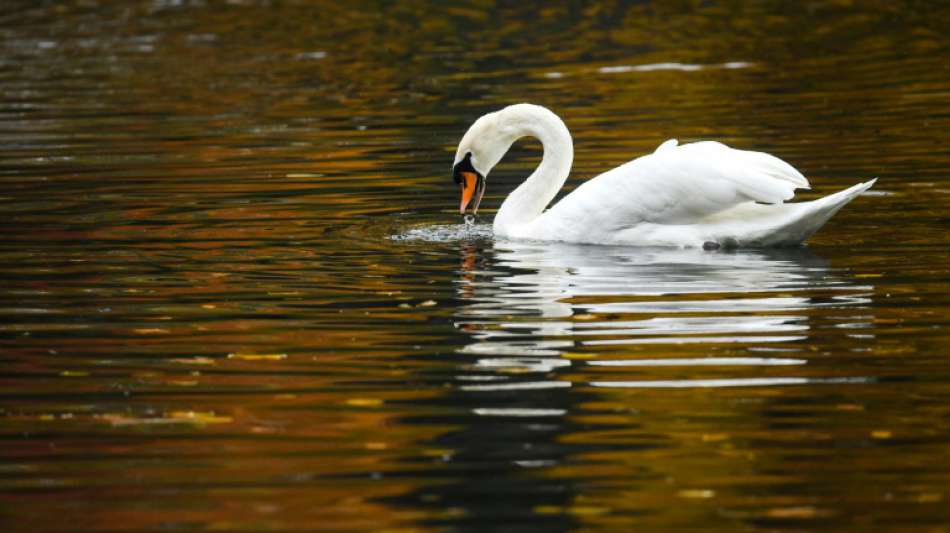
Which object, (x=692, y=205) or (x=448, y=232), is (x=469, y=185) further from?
(x=692, y=205)

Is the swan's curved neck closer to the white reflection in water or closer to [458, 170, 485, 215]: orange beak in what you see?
[458, 170, 485, 215]: orange beak

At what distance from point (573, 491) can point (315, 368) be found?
7.80 ft

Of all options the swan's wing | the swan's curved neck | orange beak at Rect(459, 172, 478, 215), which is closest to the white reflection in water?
the swan's wing

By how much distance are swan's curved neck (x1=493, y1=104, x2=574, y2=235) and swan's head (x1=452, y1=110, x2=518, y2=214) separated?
0.05m

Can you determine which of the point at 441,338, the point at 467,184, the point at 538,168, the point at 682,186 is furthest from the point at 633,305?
the point at 467,184

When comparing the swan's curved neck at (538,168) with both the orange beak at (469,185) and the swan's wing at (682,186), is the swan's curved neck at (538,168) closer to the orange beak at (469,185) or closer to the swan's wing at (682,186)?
the orange beak at (469,185)

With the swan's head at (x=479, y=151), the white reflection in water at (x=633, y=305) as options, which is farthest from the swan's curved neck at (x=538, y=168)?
the white reflection in water at (x=633, y=305)

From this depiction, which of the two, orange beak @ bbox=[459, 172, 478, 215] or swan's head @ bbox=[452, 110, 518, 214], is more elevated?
swan's head @ bbox=[452, 110, 518, 214]

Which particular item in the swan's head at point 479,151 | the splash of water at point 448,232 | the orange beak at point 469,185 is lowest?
the splash of water at point 448,232

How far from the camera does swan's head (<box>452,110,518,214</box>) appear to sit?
42.1ft

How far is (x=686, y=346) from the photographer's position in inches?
335

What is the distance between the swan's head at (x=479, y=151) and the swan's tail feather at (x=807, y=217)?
7.47ft

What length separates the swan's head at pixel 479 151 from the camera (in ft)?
42.1

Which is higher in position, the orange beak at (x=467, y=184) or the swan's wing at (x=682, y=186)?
the swan's wing at (x=682, y=186)
